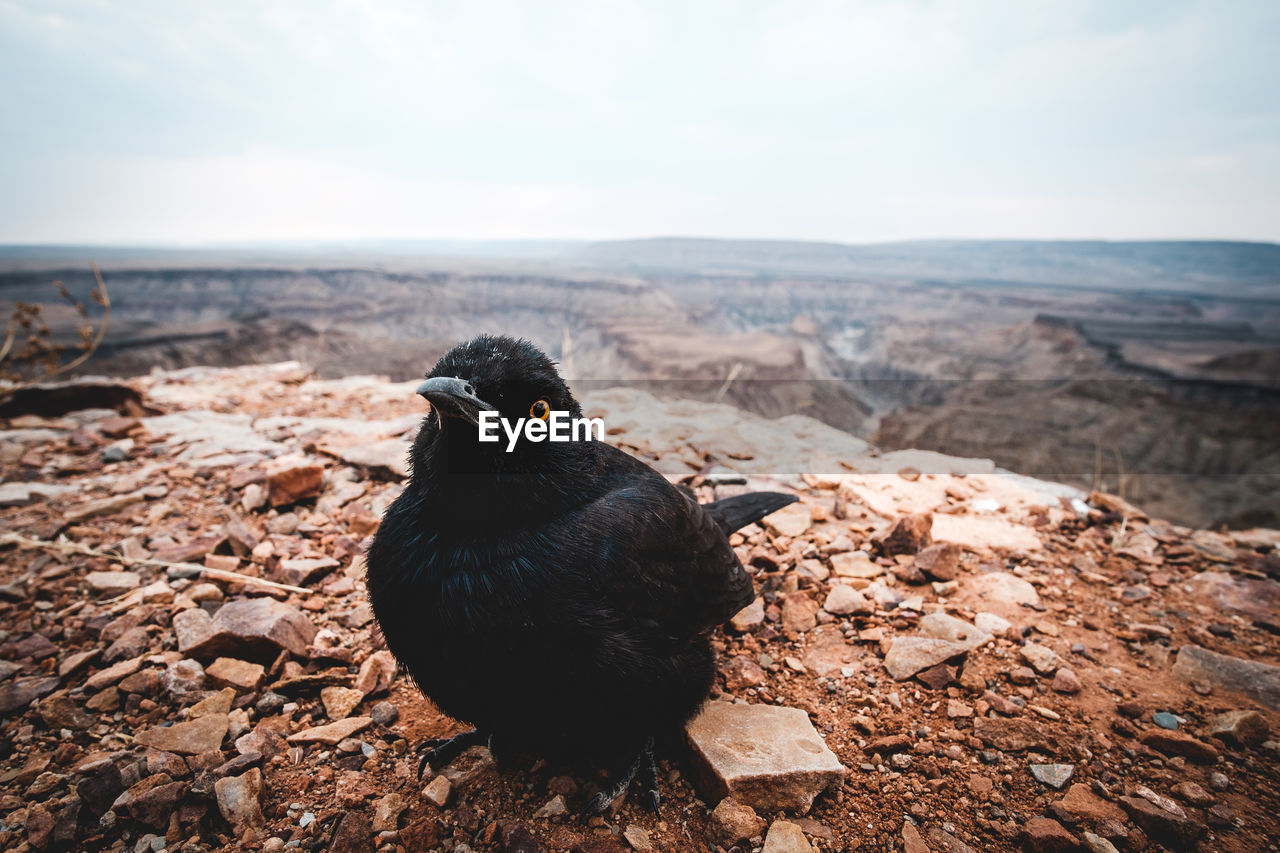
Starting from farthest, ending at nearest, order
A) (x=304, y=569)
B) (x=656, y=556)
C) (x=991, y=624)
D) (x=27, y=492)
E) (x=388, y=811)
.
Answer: (x=27, y=492) < (x=304, y=569) < (x=991, y=624) < (x=656, y=556) < (x=388, y=811)

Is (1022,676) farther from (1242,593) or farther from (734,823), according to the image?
(1242,593)

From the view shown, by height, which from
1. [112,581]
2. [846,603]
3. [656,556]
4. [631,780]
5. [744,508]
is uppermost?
[656,556]

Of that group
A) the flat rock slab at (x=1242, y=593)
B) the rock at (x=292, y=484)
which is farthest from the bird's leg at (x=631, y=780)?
the flat rock slab at (x=1242, y=593)

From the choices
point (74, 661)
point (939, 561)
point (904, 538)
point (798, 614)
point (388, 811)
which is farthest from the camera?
point (904, 538)

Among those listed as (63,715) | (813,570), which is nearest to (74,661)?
(63,715)

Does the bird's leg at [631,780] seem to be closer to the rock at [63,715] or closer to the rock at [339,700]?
the rock at [339,700]

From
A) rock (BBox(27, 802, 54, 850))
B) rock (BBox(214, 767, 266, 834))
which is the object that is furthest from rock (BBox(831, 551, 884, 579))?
rock (BBox(27, 802, 54, 850))
